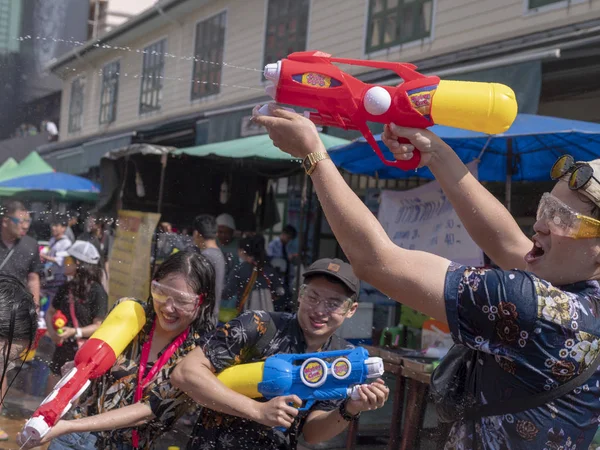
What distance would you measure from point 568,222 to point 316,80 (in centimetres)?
74

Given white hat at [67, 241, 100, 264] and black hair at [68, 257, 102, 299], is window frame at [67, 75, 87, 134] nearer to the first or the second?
white hat at [67, 241, 100, 264]

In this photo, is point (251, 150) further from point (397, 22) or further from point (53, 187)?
point (53, 187)

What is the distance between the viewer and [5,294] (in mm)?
1933

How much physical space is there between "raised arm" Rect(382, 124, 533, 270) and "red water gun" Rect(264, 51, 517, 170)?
0.32ft

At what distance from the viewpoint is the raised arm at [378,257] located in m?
1.51

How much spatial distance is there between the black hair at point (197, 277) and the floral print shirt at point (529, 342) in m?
1.41

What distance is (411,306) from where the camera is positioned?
1.57 m

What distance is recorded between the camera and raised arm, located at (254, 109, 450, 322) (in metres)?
1.51

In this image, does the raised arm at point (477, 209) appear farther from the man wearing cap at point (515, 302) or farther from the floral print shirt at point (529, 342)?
the floral print shirt at point (529, 342)

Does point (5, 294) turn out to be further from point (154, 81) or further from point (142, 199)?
point (154, 81)

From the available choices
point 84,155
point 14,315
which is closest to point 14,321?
point 14,315

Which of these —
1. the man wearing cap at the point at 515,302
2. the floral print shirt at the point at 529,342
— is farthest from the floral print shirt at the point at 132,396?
the floral print shirt at the point at 529,342

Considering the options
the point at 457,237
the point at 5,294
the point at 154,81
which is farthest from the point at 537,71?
the point at 5,294

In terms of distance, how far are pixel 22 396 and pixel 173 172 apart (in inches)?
131
